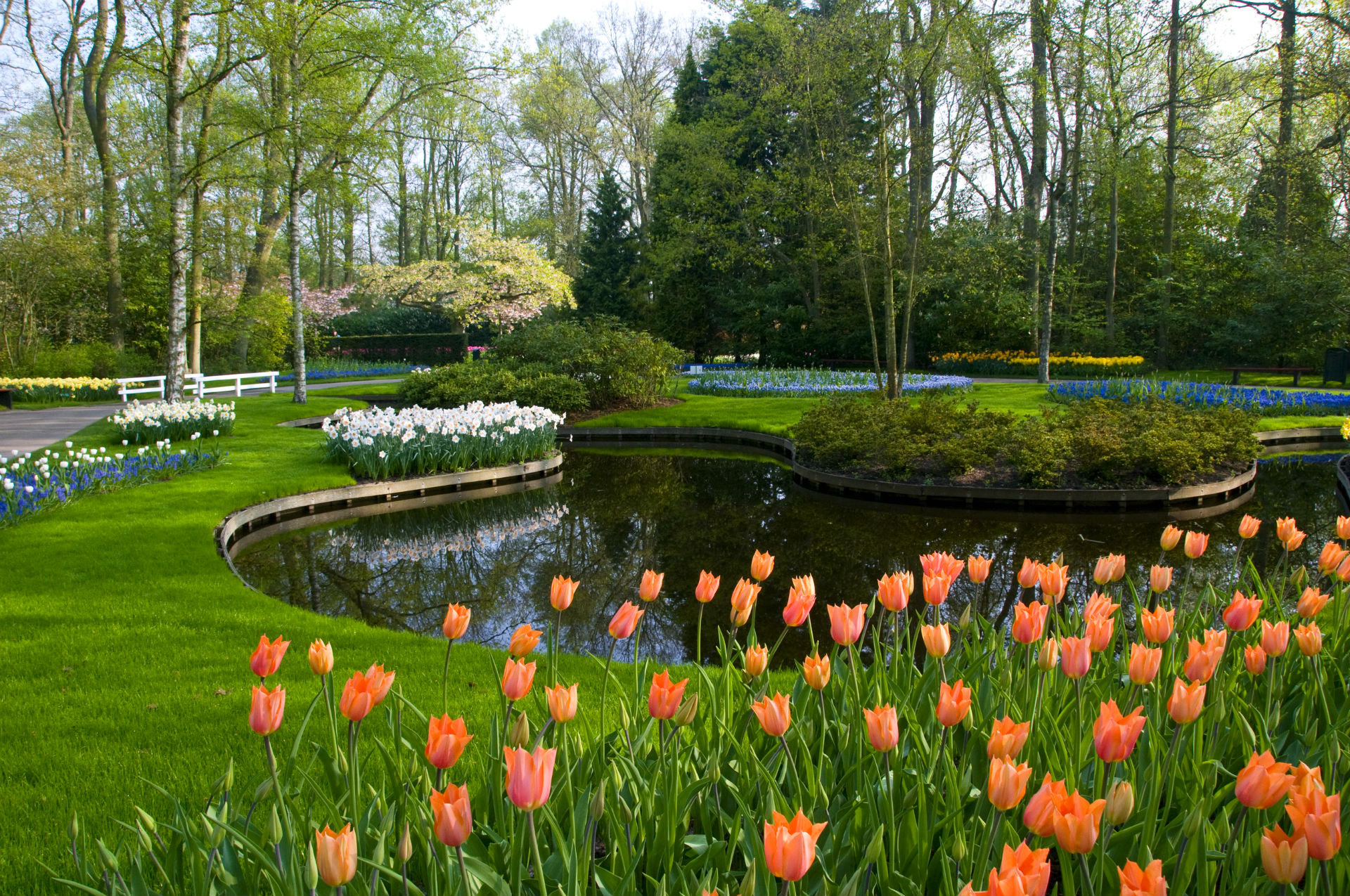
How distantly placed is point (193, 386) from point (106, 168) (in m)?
6.67

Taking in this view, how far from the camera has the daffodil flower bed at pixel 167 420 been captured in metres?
11.6

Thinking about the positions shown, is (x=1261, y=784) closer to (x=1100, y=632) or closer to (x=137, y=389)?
(x=1100, y=632)

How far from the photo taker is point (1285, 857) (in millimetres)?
1091

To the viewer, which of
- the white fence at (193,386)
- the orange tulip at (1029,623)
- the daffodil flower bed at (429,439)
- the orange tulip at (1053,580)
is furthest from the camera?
the white fence at (193,386)

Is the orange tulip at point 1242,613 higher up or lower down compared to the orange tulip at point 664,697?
higher up

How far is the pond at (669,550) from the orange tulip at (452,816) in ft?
13.6

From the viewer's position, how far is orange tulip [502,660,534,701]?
5.22 feet

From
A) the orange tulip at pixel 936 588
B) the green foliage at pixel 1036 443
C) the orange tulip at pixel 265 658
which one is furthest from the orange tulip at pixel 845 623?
the green foliage at pixel 1036 443

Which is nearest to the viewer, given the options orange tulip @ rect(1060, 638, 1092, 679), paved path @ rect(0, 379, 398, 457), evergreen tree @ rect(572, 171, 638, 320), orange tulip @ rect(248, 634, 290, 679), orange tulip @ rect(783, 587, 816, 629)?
orange tulip @ rect(248, 634, 290, 679)

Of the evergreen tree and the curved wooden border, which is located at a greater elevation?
the evergreen tree

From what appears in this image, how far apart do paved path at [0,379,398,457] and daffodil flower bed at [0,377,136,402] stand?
619mm

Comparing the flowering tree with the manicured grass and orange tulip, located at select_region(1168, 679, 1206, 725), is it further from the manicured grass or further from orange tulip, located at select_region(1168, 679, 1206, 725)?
orange tulip, located at select_region(1168, 679, 1206, 725)

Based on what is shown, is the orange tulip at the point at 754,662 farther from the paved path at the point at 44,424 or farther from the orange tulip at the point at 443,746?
the paved path at the point at 44,424

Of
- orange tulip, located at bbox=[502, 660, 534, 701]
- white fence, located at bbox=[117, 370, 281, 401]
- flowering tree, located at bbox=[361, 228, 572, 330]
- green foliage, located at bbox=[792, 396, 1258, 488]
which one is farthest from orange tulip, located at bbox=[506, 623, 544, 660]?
flowering tree, located at bbox=[361, 228, 572, 330]
